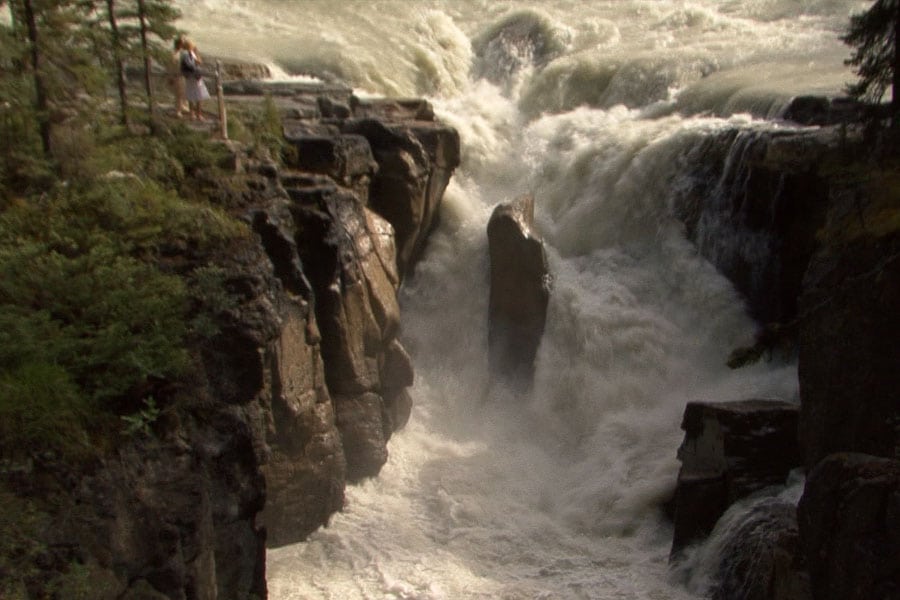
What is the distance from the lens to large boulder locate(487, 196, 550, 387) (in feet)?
51.5

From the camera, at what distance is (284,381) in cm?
1128

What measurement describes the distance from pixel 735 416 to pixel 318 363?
17.0 feet

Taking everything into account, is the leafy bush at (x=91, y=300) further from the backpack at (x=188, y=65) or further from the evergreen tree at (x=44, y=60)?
the backpack at (x=188, y=65)

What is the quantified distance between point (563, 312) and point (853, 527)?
8539 millimetres

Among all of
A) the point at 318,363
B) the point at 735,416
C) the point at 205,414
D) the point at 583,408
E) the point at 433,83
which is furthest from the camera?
the point at 433,83

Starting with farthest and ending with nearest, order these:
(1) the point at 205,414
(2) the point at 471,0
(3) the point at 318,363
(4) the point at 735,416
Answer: (2) the point at 471,0 → (3) the point at 318,363 → (4) the point at 735,416 → (1) the point at 205,414

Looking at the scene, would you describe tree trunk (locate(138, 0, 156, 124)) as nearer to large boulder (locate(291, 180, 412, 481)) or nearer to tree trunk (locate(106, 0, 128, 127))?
tree trunk (locate(106, 0, 128, 127))

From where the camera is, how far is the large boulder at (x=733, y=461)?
10984 millimetres

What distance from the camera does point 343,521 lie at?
12508 millimetres

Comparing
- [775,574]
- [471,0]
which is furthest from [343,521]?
[471,0]

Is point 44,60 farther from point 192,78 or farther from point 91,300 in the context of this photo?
point 91,300

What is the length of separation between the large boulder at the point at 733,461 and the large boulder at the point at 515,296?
15.1 ft

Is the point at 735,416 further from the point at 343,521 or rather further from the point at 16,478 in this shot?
the point at 16,478

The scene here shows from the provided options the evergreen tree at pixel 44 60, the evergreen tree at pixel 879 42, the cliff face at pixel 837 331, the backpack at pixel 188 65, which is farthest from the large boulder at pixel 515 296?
the evergreen tree at pixel 44 60
